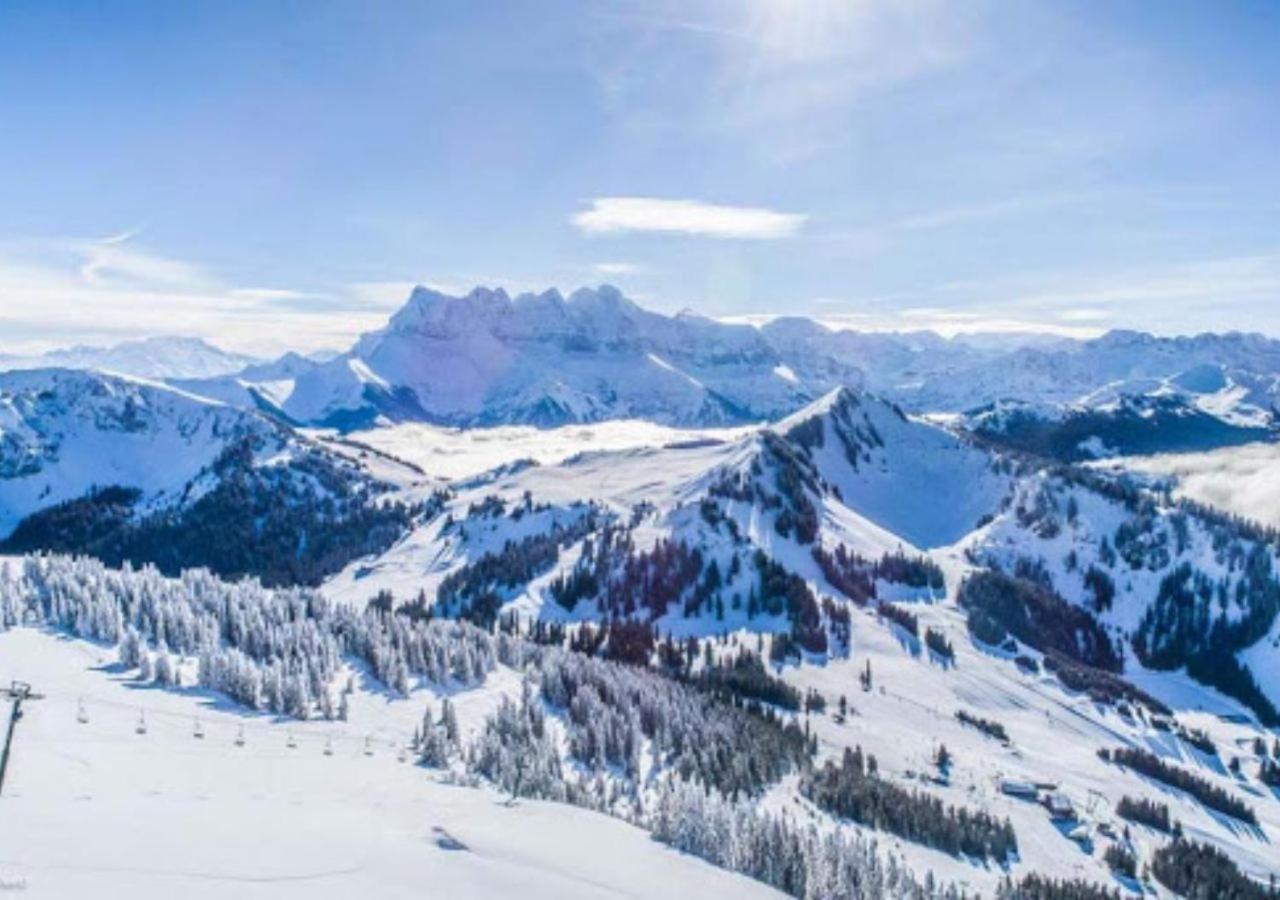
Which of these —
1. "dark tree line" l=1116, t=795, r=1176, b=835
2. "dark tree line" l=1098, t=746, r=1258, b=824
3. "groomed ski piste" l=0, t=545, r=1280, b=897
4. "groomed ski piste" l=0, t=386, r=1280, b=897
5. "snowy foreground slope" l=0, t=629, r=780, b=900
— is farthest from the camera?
"dark tree line" l=1098, t=746, r=1258, b=824

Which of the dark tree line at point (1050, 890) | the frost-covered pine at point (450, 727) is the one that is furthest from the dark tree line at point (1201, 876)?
the frost-covered pine at point (450, 727)

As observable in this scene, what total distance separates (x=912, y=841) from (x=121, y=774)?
8531 cm

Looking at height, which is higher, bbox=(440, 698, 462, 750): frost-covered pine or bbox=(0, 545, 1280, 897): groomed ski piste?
bbox=(0, 545, 1280, 897): groomed ski piste

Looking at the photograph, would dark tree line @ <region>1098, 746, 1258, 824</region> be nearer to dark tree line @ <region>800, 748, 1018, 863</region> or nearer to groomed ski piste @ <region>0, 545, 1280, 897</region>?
groomed ski piste @ <region>0, 545, 1280, 897</region>

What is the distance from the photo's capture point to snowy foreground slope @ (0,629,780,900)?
36.4 metres

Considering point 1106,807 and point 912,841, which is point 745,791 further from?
point 1106,807

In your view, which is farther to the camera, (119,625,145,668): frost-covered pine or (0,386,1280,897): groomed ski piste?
(119,625,145,668): frost-covered pine

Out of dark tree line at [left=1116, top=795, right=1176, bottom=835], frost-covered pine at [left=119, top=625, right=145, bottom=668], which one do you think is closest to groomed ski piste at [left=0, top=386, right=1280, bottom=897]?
frost-covered pine at [left=119, top=625, right=145, bottom=668]

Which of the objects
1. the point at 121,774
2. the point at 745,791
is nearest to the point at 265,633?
the point at 121,774

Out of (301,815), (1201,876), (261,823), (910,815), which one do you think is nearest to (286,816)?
(301,815)

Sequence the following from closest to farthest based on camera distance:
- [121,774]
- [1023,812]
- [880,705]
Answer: [121,774]
[1023,812]
[880,705]

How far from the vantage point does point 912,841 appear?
10438 centimetres

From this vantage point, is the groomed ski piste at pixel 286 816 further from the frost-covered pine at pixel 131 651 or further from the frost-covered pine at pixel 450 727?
the frost-covered pine at pixel 450 727

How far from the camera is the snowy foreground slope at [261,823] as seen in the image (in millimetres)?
36375
